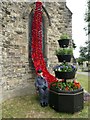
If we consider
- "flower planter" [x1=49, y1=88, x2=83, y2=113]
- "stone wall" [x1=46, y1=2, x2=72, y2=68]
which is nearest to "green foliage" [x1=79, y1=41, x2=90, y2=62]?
"stone wall" [x1=46, y1=2, x2=72, y2=68]

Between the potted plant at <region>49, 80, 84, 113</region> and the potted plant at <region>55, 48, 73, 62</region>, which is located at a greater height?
the potted plant at <region>55, 48, 73, 62</region>

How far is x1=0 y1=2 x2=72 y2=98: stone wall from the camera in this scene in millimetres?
8141

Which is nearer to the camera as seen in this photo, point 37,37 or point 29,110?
point 29,110

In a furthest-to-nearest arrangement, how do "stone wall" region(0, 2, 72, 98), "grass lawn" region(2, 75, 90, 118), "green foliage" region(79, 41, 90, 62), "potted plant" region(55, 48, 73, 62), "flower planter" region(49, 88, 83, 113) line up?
"green foliage" region(79, 41, 90, 62), "stone wall" region(0, 2, 72, 98), "potted plant" region(55, 48, 73, 62), "flower planter" region(49, 88, 83, 113), "grass lawn" region(2, 75, 90, 118)

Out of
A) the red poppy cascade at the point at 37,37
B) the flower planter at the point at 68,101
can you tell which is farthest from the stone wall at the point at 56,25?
the flower planter at the point at 68,101

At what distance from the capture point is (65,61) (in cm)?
746

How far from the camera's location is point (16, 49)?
28.5ft

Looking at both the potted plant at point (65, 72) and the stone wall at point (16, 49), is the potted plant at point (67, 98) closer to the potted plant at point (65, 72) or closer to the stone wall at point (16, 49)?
the potted plant at point (65, 72)

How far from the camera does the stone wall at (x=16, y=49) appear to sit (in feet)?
26.7

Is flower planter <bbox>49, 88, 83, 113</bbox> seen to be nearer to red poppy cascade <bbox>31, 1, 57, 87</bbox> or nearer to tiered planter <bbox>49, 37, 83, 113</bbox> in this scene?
tiered planter <bbox>49, 37, 83, 113</bbox>

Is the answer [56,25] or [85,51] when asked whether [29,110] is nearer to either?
[56,25]

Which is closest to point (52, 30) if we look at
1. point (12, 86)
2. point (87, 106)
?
point (12, 86)

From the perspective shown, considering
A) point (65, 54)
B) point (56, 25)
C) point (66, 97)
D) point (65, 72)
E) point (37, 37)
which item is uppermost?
point (56, 25)

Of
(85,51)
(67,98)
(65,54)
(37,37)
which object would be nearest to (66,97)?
(67,98)
